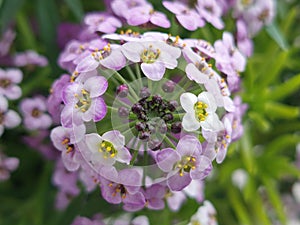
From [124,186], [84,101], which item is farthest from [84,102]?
[124,186]

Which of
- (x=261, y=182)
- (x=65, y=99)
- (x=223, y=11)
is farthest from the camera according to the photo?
(x=261, y=182)

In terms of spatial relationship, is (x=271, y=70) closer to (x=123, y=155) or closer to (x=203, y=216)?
(x=203, y=216)

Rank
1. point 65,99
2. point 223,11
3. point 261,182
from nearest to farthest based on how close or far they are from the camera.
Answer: point 65,99
point 223,11
point 261,182

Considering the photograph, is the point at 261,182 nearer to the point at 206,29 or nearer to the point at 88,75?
the point at 206,29

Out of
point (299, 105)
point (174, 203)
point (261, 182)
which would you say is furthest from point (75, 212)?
point (299, 105)

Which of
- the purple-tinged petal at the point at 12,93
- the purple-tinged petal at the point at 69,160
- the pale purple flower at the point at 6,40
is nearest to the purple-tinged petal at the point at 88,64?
the purple-tinged petal at the point at 69,160

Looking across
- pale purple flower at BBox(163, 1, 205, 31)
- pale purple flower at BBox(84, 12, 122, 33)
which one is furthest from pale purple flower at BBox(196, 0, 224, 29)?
pale purple flower at BBox(84, 12, 122, 33)

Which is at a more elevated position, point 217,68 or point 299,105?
point 217,68
